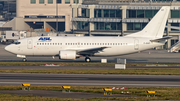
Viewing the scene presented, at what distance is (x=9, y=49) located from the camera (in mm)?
51188

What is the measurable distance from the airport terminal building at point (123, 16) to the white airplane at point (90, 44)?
105 feet

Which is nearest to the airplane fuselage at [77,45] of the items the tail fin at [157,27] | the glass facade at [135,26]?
the tail fin at [157,27]

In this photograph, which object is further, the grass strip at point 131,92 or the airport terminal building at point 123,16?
the airport terminal building at point 123,16

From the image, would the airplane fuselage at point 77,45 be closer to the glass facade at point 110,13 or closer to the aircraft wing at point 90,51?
the aircraft wing at point 90,51

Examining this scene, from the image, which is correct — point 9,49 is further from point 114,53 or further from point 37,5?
point 37,5

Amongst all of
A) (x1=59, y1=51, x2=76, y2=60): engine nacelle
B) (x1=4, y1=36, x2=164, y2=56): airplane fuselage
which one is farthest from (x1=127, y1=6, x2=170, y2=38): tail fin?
(x1=59, y1=51, x2=76, y2=60): engine nacelle

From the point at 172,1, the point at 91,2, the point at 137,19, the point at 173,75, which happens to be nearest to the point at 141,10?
the point at 137,19

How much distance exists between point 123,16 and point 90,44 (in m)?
37.7

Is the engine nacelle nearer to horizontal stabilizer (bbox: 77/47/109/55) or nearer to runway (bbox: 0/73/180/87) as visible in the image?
horizontal stabilizer (bbox: 77/47/109/55)

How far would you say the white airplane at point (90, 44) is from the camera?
50.6 metres

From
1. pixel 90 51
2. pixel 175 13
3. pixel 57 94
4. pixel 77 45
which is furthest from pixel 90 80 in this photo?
pixel 175 13

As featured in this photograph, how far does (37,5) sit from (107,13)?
53489 mm

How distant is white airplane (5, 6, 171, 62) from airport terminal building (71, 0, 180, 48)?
105ft

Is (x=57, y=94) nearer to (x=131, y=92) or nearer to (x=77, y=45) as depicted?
(x=131, y=92)
